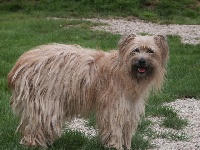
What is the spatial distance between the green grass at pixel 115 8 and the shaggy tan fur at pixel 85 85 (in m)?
15.1

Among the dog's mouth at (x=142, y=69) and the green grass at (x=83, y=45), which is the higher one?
the dog's mouth at (x=142, y=69)

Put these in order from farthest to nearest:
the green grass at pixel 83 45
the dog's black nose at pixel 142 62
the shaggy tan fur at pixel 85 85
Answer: the green grass at pixel 83 45 < the shaggy tan fur at pixel 85 85 < the dog's black nose at pixel 142 62

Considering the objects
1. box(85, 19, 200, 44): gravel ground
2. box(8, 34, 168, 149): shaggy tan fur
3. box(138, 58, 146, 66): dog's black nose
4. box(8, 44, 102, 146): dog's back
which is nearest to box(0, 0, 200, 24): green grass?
box(85, 19, 200, 44): gravel ground

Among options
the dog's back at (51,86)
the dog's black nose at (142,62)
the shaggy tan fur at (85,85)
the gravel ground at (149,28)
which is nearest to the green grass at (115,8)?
the gravel ground at (149,28)

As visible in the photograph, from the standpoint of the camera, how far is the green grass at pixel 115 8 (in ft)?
73.2

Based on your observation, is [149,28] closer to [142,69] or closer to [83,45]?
[83,45]

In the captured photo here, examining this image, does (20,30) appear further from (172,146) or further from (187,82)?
(172,146)

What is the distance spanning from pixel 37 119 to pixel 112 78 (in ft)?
3.73

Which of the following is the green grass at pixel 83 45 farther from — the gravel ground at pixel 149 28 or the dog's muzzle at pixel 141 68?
the dog's muzzle at pixel 141 68

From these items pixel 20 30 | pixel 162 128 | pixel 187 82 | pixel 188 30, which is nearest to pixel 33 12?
pixel 20 30

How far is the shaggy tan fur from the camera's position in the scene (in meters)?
6.56

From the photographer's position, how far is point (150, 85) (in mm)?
6773

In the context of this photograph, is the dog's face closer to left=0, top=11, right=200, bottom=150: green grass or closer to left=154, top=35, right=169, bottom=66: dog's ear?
left=154, top=35, right=169, bottom=66: dog's ear

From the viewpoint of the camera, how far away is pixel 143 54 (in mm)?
6426
